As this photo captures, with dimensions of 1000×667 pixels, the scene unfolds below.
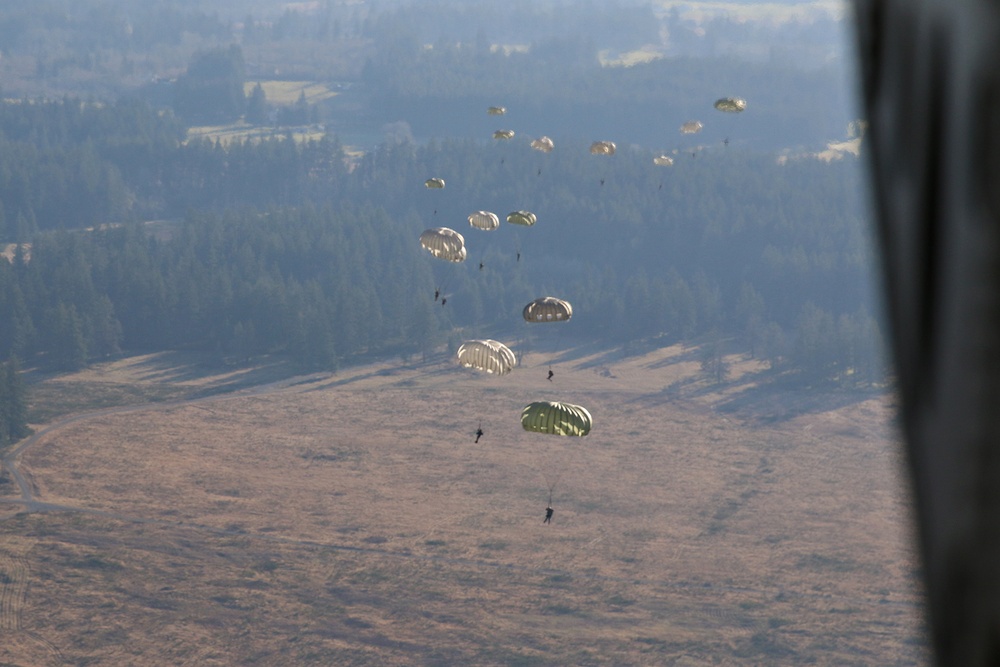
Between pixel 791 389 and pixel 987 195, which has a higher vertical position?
pixel 987 195

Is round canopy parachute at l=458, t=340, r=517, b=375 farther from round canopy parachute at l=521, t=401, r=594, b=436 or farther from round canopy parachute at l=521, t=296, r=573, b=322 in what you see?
round canopy parachute at l=521, t=401, r=594, b=436

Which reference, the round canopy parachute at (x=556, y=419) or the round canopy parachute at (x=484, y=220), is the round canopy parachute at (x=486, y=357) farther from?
the round canopy parachute at (x=484, y=220)

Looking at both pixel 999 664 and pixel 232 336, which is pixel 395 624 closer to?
pixel 232 336

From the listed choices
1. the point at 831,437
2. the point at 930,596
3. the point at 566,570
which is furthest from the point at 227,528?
the point at 930,596

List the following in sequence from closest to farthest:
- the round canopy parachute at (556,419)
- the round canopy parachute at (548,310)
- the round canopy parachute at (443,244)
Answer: the round canopy parachute at (556,419) → the round canopy parachute at (548,310) → the round canopy parachute at (443,244)

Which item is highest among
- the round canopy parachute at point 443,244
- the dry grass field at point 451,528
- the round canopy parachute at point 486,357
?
the round canopy parachute at point 443,244

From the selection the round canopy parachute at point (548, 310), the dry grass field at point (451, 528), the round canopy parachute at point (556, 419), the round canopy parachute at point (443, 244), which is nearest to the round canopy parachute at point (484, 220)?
the round canopy parachute at point (443, 244)
